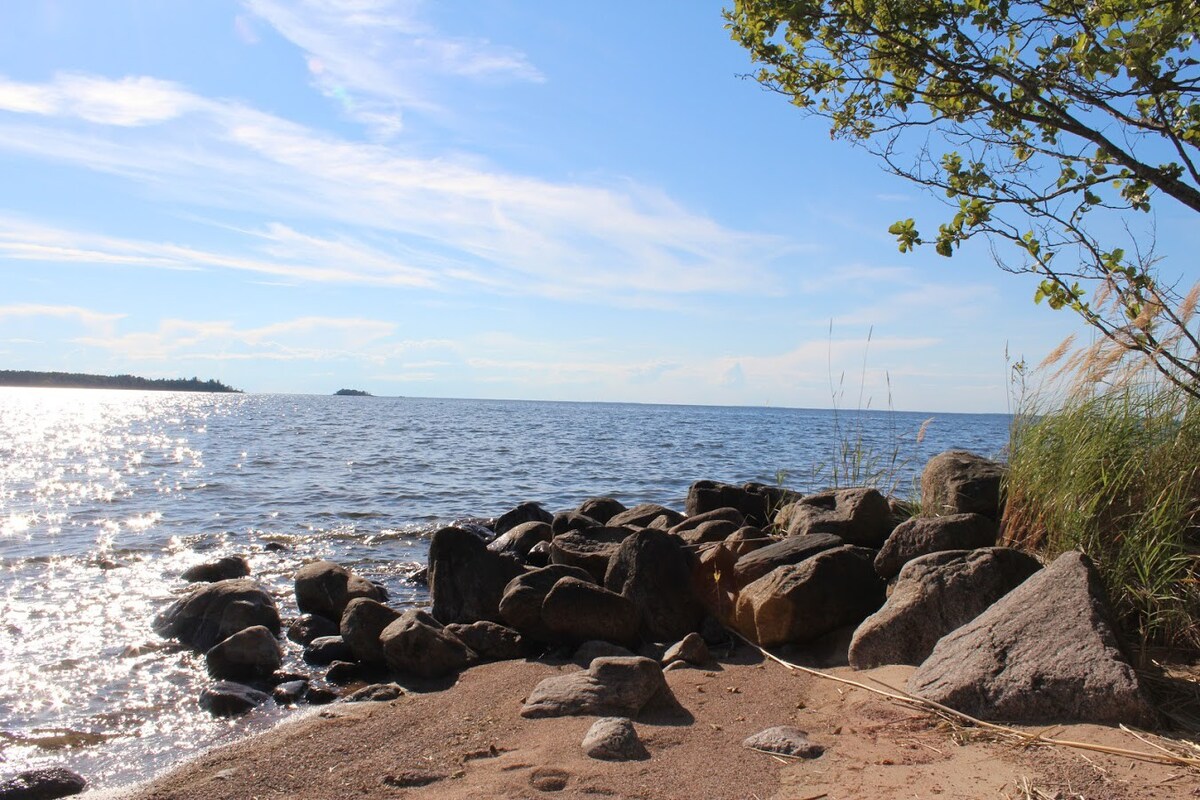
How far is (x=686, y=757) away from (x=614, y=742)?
0.39m

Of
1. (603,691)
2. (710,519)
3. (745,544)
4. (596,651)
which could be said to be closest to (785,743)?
(603,691)

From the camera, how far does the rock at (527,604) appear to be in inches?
295

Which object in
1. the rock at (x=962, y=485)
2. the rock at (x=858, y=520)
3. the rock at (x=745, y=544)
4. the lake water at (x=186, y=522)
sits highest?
the rock at (x=962, y=485)

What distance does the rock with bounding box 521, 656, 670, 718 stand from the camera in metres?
5.29

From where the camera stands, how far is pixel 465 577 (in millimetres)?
8586

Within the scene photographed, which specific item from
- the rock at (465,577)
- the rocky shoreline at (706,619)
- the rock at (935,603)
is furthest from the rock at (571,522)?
the rock at (935,603)

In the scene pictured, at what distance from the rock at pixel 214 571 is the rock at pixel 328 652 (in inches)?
126

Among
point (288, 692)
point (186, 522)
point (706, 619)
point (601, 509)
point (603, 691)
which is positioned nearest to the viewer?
point (603, 691)

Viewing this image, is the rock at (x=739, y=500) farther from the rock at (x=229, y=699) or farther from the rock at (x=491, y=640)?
the rock at (x=229, y=699)

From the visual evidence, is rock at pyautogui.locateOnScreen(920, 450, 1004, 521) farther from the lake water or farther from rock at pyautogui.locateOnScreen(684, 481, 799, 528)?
rock at pyautogui.locateOnScreen(684, 481, 799, 528)

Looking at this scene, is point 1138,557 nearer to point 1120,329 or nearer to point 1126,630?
point 1126,630

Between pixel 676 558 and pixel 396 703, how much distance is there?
270 centimetres

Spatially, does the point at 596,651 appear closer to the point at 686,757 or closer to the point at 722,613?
the point at 722,613

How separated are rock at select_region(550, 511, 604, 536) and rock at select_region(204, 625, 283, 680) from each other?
160 inches
